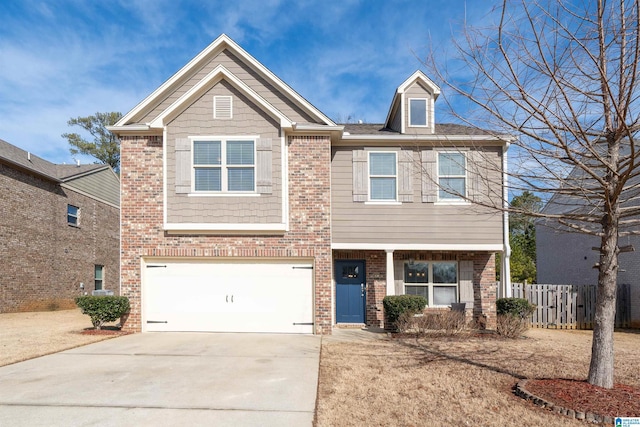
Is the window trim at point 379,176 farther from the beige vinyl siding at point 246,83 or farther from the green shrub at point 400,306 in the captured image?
the green shrub at point 400,306

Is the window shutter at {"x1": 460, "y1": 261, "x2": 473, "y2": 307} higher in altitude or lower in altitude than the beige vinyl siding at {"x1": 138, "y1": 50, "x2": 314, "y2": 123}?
lower

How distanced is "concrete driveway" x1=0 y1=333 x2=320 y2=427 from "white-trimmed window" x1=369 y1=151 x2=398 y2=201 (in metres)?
4.96

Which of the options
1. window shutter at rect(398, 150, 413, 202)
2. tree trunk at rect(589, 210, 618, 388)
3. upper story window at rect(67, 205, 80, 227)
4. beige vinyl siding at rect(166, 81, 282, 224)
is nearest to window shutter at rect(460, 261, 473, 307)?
window shutter at rect(398, 150, 413, 202)

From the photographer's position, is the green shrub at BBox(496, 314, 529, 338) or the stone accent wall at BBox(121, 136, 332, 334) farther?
the stone accent wall at BBox(121, 136, 332, 334)

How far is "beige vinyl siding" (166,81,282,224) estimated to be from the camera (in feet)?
37.5

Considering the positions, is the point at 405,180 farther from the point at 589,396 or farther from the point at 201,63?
the point at 589,396

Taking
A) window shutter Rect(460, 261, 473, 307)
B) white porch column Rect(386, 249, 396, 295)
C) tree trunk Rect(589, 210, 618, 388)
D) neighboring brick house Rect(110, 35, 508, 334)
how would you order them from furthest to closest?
window shutter Rect(460, 261, 473, 307)
white porch column Rect(386, 249, 396, 295)
neighboring brick house Rect(110, 35, 508, 334)
tree trunk Rect(589, 210, 618, 388)

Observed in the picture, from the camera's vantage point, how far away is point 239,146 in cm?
1152

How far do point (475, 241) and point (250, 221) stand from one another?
6306 mm

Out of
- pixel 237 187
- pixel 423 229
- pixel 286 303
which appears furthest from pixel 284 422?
pixel 423 229

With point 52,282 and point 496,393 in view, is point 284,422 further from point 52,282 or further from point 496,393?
point 52,282

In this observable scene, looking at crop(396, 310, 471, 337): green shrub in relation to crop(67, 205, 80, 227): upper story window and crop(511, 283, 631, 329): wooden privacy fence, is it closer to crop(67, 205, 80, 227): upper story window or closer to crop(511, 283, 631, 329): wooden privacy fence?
crop(511, 283, 631, 329): wooden privacy fence

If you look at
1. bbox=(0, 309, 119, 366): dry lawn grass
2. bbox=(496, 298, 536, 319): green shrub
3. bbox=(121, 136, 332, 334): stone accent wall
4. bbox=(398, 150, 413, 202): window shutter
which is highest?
bbox=(398, 150, 413, 202): window shutter

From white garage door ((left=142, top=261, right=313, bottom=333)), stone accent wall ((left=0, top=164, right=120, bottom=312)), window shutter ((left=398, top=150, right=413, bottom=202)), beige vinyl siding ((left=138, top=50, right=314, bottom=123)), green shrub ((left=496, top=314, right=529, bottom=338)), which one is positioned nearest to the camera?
green shrub ((left=496, top=314, right=529, bottom=338))
